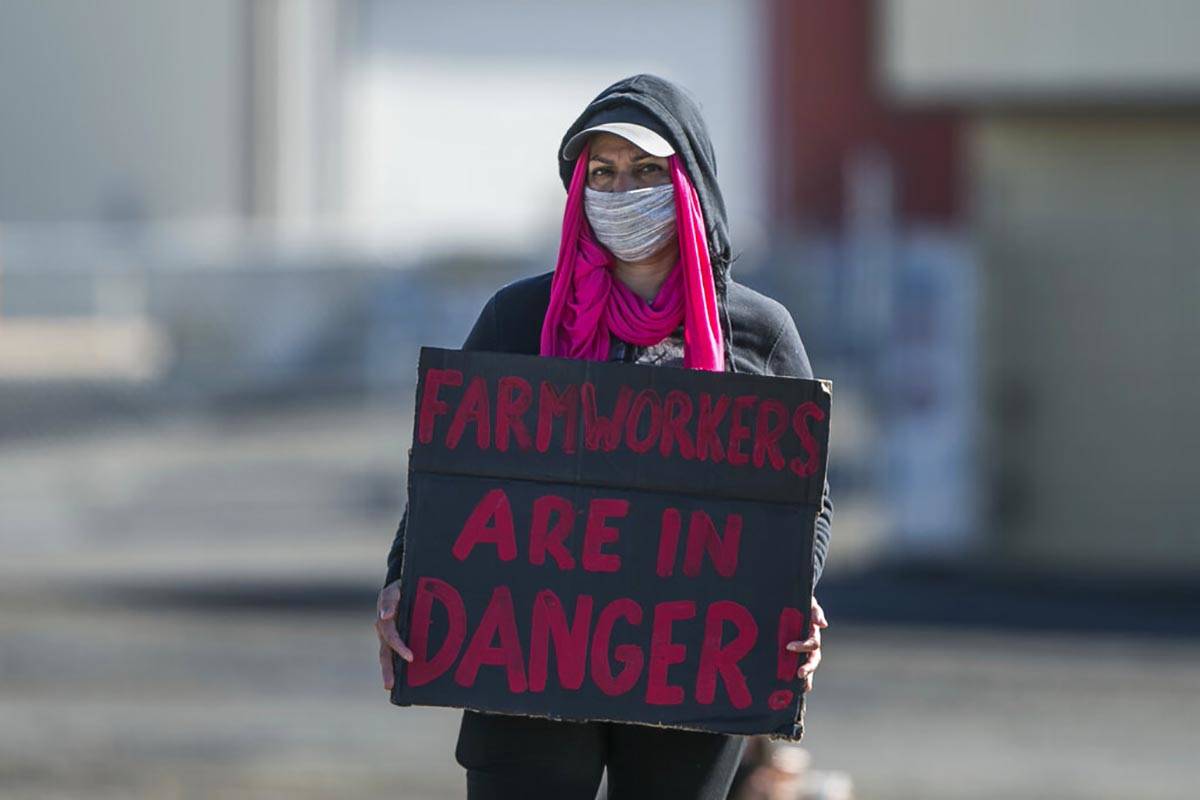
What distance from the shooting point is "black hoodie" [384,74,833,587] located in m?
3.37

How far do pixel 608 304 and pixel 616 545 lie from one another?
1.27 ft

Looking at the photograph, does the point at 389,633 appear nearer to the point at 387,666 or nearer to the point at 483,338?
the point at 387,666

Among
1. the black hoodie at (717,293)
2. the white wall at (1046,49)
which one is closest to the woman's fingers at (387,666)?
the black hoodie at (717,293)

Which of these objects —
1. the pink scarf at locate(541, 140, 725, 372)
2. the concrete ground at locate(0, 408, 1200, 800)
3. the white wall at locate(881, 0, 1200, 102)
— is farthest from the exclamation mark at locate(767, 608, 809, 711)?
the white wall at locate(881, 0, 1200, 102)

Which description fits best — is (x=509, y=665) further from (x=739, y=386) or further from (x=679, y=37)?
(x=679, y=37)

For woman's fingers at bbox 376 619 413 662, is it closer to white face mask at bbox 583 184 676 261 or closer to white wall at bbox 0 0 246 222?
white face mask at bbox 583 184 676 261

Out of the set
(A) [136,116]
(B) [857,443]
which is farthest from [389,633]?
(A) [136,116]

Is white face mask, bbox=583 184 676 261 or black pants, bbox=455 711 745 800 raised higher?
white face mask, bbox=583 184 676 261

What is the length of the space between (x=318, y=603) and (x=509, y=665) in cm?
883

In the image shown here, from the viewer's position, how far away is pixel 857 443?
15188 mm

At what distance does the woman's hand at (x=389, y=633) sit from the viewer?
3.39 meters

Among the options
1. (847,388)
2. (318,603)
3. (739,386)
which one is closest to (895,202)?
(847,388)

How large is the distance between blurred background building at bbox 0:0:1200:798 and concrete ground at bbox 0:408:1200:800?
29 millimetres

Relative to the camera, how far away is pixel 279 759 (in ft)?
25.6
